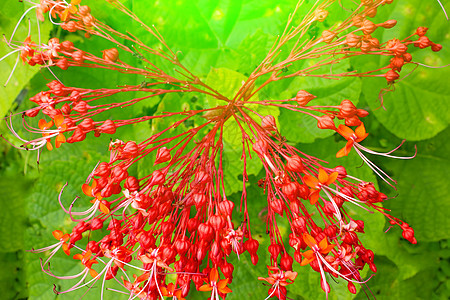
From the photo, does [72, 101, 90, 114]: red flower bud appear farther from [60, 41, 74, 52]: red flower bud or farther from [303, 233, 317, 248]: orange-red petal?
[303, 233, 317, 248]: orange-red petal

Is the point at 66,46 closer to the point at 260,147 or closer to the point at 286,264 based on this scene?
the point at 260,147

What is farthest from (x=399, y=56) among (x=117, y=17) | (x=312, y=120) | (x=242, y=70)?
(x=117, y=17)

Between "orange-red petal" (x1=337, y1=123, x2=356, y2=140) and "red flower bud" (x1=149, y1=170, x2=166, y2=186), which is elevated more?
"orange-red petal" (x1=337, y1=123, x2=356, y2=140)

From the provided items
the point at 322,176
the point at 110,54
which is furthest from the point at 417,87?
the point at 110,54

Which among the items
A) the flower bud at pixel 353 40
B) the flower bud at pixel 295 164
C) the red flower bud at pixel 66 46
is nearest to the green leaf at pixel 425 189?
the flower bud at pixel 353 40

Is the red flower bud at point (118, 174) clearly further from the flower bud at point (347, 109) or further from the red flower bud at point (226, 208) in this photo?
the flower bud at point (347, 109)

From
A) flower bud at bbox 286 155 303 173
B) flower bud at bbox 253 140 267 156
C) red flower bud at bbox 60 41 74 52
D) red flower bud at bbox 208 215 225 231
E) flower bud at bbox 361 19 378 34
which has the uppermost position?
flower bud at bbox 361 19 378 34

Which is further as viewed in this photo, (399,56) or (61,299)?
(61,299)

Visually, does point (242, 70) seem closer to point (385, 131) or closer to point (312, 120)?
point (312, 120)

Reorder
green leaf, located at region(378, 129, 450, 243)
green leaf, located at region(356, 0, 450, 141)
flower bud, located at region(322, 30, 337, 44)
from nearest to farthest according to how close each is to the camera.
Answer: flower bud, located at region(322, 30, 337, 44)
green leaf, located at region(356, 0, 450, 141)
green leaf, located at region(378, 129, 450, 243)

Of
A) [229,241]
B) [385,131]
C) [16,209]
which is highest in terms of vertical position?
[229,241]

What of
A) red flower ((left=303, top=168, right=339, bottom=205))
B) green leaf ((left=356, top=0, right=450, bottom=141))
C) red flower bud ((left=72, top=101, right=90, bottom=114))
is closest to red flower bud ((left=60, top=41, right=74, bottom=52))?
red flower bud ((left=72, top=101, right=90, bottom=114))
